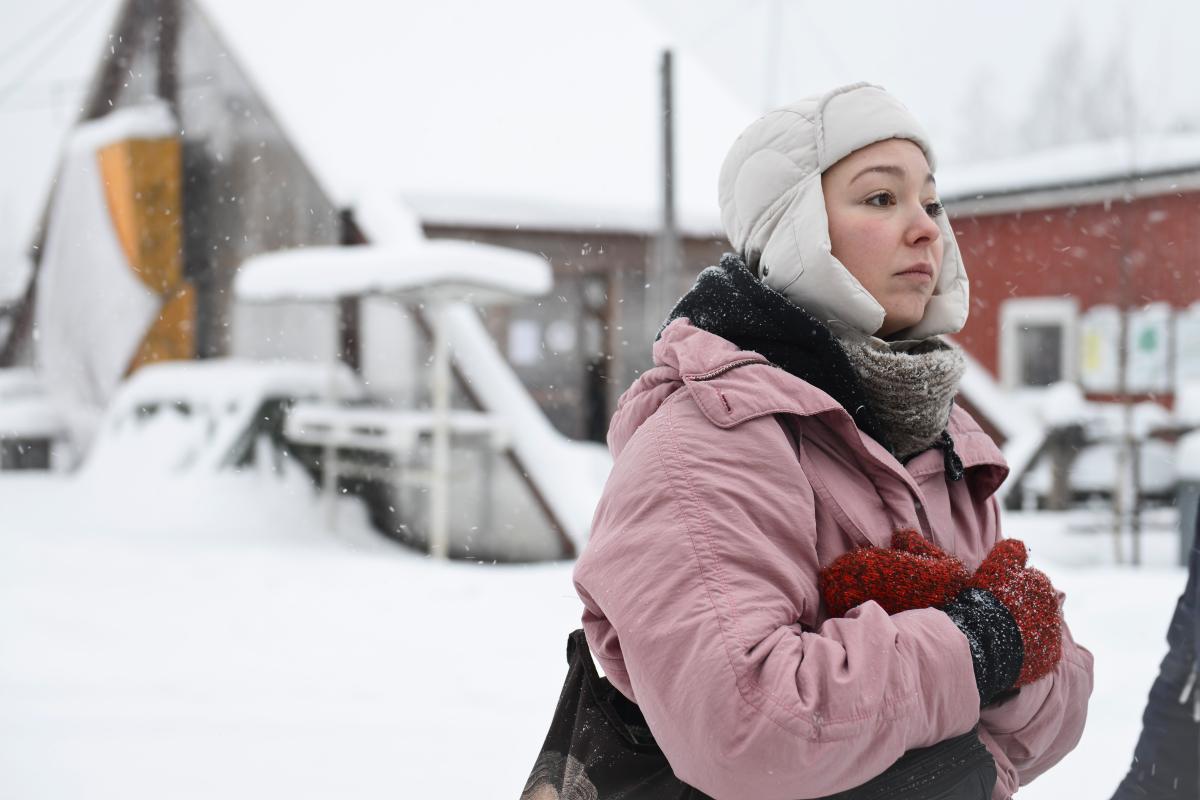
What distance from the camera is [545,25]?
12984 mm

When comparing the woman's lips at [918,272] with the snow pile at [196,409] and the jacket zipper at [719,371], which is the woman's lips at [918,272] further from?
the snow pile at [196,409]

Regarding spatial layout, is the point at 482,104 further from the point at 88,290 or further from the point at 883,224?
the point at 883,224

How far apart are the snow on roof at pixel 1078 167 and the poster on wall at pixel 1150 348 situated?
1.56 meters

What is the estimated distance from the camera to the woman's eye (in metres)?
1.57

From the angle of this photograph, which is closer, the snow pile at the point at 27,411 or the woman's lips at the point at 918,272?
the woman's lips at the point at 918,272

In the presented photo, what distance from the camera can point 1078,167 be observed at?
12.8m

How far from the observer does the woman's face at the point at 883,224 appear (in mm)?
1549

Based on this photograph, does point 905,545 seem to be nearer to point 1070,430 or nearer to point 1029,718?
point 1029,718

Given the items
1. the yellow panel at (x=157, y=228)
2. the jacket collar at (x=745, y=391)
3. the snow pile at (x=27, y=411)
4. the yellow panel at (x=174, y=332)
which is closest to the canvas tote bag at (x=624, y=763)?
the jacket collar at (x=745, y=391)

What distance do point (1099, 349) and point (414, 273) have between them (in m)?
8.97

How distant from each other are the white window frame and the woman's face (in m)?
12.4

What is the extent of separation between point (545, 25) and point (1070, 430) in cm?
753

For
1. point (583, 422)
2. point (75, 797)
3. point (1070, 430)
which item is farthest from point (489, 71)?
point (75, 797)

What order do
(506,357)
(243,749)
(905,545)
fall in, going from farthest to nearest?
(506,357) → (243,749) → (905,545)
